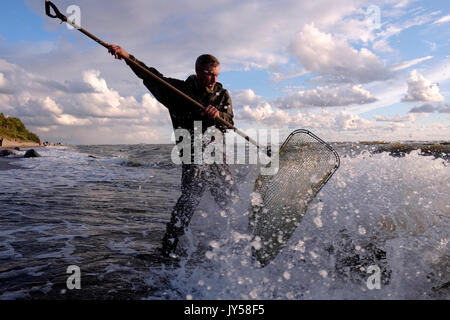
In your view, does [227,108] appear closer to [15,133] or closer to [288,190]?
[288,190]

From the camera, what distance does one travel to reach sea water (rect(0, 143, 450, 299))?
3059mm

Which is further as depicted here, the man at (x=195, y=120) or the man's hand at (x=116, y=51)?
the man at (x=195, y=120)

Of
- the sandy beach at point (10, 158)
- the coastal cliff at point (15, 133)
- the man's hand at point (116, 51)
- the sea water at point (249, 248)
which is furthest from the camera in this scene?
the coastal cliff at point (15, 133)

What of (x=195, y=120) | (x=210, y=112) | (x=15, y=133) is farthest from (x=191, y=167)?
(x=15, y=133)

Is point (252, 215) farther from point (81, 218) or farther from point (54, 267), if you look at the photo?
point (81, 218)

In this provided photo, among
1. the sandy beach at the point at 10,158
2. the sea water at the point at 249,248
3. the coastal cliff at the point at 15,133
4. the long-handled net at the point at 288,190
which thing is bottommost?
the sea water at the point at 249,248

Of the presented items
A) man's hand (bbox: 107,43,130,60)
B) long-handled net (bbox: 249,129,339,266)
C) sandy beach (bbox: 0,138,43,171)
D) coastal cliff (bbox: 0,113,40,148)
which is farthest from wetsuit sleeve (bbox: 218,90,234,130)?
coastal cliff (bbox: 0,113,40,148)

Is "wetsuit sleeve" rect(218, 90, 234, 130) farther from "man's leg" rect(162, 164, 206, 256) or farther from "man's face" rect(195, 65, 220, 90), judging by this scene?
"man's leg" rect(162, 164, 206, 256)

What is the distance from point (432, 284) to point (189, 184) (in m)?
3.11

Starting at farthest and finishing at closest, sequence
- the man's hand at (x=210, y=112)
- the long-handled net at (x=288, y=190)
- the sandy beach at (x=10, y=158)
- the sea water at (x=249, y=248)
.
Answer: the sandy beach at (x=10, y=158) < the man's hand at (x=210, y=112) < the long-handled net at (x=288, y=190) < the sea water at (x=249, y=248)

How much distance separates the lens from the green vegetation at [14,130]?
5434cm

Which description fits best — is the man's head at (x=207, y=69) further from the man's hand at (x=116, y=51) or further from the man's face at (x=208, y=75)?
the man's hand at (x=116, y=51)

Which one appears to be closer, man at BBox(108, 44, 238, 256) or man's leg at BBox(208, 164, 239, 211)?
man at BBox(108, 44, 238, 256)

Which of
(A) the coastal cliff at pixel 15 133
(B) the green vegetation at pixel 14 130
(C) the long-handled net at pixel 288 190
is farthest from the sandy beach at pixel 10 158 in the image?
(C) the long-handled net at pixel 288 190
